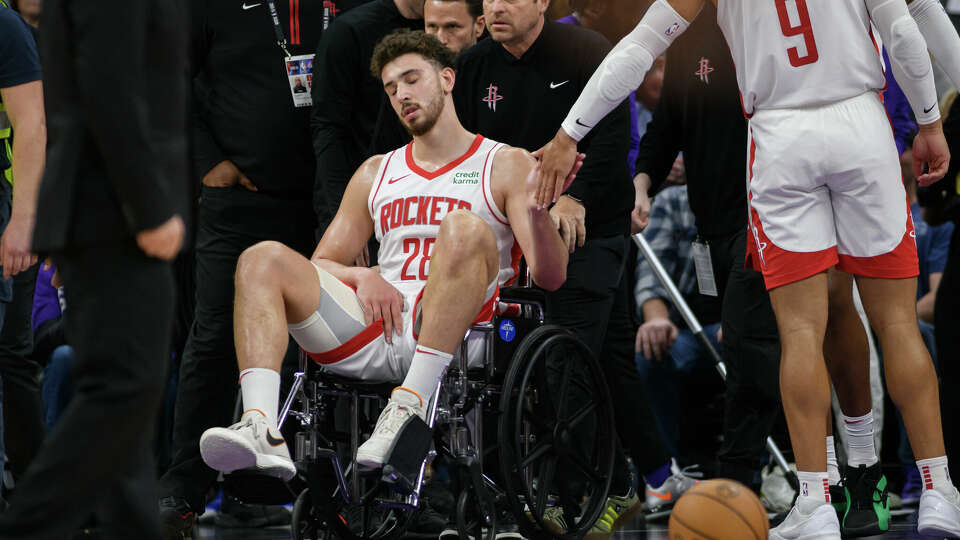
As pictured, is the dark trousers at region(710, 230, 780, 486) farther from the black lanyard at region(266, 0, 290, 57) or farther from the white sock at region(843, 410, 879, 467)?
the black lanyard at region(266, 0, 290, 57)

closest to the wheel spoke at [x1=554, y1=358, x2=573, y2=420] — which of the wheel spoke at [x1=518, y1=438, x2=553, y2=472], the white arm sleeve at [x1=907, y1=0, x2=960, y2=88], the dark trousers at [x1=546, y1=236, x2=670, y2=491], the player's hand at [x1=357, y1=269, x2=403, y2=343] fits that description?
the wheel spoke at [x1=518, y1=438, x2=553, y2=472]

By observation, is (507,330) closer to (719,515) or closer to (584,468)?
(584,468)

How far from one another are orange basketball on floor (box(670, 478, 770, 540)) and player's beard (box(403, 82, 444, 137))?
5.34 ft

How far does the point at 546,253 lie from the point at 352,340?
70cm

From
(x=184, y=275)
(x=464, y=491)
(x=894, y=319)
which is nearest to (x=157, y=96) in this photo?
(x=464, y=491)

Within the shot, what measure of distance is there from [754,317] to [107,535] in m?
2.56

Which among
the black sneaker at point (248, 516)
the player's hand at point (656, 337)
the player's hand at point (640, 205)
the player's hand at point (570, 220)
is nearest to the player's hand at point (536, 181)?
the player's hand at point (570, 220)

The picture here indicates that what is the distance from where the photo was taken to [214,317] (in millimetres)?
4375

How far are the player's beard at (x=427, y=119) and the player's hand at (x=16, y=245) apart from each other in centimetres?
131

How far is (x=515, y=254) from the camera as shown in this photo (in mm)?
4043

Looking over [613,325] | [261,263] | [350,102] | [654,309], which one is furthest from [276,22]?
[654,309]

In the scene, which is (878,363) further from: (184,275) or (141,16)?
(141,16)

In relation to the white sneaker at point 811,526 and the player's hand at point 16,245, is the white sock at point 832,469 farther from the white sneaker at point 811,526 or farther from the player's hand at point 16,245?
the player's hand at point 16,245

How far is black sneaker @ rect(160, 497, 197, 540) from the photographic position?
3.89m
